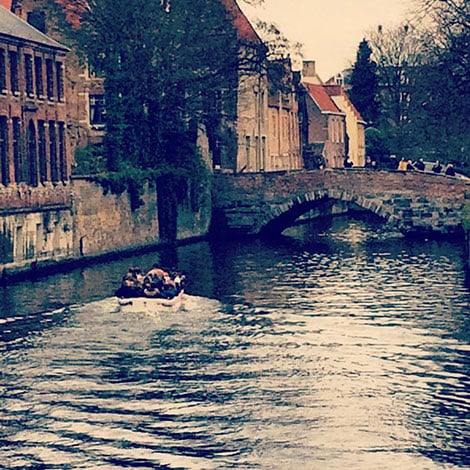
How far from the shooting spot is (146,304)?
43625 millimetres

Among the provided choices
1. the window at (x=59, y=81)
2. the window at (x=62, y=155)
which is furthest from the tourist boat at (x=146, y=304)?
the window at (x=59, y=81)

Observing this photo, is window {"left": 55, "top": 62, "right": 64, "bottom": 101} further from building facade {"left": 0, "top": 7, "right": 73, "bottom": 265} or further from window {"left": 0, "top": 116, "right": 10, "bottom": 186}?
window {"left": 0, "top": 116, "right": 10, "bottom": 186}

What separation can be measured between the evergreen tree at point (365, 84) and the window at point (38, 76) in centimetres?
6738

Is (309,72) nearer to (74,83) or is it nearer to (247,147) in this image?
(247,147)

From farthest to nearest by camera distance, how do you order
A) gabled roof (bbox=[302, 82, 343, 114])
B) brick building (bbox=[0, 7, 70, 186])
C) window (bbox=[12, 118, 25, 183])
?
gabled roof (bbox=[302, 82, 343, 114]), window (bbox=[12, 118, 25, 183]), brick building (bbox=[0, 7, 70, 186])

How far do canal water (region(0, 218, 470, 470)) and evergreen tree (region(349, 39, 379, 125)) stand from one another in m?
71.6

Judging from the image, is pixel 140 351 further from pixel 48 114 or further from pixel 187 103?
pixel 187 103

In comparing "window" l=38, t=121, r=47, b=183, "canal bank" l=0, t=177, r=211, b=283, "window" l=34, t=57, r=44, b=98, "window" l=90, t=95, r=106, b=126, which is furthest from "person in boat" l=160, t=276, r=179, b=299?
"window" l=90, t=95, r=106, b=126

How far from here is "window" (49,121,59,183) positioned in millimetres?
58362

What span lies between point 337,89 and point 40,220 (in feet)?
226

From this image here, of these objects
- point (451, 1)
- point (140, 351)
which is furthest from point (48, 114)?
point (140, 351)

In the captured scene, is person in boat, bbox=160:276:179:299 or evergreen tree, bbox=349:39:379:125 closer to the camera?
person in boat, bbox=160:276:179:299

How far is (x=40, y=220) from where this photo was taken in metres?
55.4

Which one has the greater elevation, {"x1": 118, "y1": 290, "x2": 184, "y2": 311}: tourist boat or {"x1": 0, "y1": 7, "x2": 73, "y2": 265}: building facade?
{"x1": 0, "y1": 7, "x2": 73, "y2": 265}: building facade
